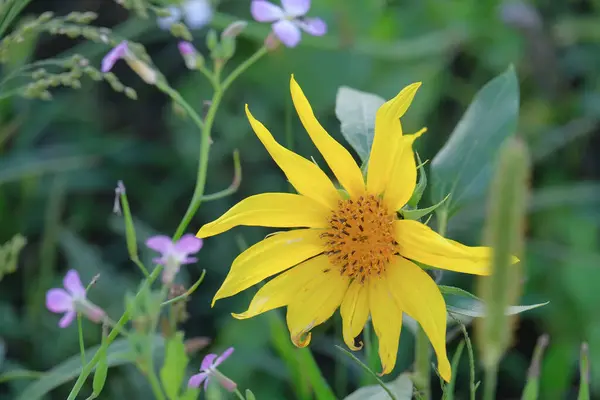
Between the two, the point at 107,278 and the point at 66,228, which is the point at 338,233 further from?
the point at 66,228

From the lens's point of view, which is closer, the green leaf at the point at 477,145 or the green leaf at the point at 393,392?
the green leaf at the point at 393,392

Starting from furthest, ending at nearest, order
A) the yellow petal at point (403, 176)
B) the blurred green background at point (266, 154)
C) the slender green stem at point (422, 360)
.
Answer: the blurred green background at point (266, 154), the slender green stem at point (422, 360), the yellow petal at point (403, 176)

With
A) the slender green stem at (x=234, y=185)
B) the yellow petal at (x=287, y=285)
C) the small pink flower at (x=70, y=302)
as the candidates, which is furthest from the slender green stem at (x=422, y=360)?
the small pink flower at (x=70, y=302)

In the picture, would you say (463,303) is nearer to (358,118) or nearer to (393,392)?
(393,392)

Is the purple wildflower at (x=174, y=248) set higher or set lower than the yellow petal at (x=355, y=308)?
higher

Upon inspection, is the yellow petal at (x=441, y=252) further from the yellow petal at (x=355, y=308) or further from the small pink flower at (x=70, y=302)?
the small pink flower at (x=70, y=302)

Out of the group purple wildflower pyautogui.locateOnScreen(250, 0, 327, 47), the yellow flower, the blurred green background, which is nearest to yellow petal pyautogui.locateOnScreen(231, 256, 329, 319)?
the yellow flower

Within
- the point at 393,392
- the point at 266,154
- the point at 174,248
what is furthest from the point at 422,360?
the point at 266,154

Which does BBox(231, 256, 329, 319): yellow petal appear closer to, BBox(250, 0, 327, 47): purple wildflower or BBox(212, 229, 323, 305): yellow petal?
BBox(212, 229, 323, 305): yellow petal
